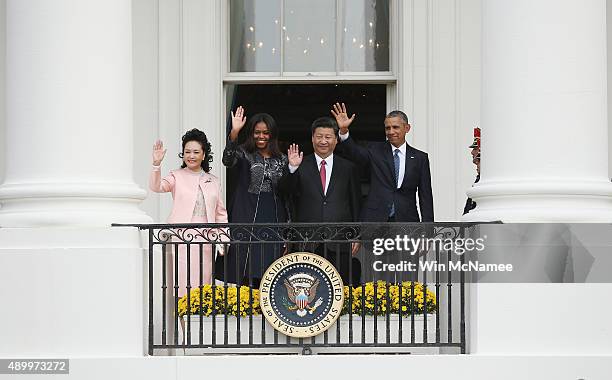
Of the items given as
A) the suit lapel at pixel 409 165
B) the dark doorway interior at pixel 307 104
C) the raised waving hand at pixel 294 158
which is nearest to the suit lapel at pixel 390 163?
the suit lapel at pixel 409 165

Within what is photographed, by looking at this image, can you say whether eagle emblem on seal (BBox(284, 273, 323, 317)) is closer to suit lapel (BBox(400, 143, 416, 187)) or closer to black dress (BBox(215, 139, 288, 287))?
black dress (BBox(215, 139, 288, 287))

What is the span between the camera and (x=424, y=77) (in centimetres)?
1398

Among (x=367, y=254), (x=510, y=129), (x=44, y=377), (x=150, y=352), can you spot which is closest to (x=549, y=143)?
(x=510, y=129)

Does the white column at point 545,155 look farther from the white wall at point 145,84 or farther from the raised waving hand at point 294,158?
the white wall at point 145,84

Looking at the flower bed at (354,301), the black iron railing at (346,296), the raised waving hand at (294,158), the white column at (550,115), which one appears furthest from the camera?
the raised waving hand at (294,158)

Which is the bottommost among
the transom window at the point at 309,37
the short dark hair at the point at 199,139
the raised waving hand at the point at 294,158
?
the raised waving hand at the point at 294,158

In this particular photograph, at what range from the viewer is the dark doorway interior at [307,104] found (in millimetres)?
14500

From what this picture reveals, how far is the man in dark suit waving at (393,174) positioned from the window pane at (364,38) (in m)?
2.56

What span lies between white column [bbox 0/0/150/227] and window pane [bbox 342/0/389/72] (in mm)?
4594

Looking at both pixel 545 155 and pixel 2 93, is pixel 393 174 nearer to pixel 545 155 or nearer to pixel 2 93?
pixel 545 155

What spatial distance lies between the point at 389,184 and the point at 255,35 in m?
3.31

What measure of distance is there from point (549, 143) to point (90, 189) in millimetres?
3512

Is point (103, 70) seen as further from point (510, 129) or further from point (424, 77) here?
point (424, 77)

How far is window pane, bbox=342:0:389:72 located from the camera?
14305 millimetres
